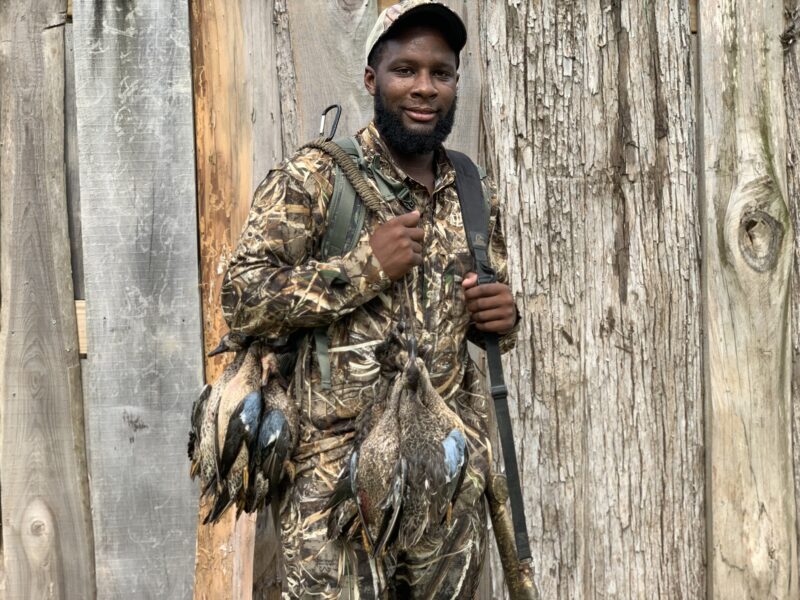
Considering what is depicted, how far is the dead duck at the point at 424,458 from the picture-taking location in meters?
2.51

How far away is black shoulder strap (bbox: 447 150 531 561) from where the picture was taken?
2898mm

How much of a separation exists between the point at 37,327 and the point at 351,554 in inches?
67.1

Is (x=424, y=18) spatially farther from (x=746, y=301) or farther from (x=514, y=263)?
(x=746, y=301)

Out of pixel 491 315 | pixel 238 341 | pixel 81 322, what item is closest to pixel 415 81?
pixel 491 315

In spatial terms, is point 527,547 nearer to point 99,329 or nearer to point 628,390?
point 628,390

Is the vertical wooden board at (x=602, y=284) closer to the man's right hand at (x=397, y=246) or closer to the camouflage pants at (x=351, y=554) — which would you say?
the camouflage pants at (x=351, y=554)

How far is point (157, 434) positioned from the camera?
372cm

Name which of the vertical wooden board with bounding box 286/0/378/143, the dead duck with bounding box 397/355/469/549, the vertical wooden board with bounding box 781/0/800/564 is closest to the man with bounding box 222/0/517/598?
the dead duck with bounding box 397/355/469/549

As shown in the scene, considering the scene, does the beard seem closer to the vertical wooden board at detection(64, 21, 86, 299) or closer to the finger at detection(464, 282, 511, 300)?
the finger at detection(464, 282, 511, 300)

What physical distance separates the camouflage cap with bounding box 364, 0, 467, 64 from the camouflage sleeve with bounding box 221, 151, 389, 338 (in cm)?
44

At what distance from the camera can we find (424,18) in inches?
114

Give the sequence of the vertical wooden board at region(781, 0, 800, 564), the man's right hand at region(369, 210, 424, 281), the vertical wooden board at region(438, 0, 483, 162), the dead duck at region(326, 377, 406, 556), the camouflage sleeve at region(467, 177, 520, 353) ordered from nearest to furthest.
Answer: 1. the dead duck at region(326, 377, 406, 556)
2. the man's right hand at region(369, 210, 424, 281)
3. the camouflage sleeve at region(467, 177, 520, 353)
4. the vertical wooden board at region(438, 0, 483, 162)
5. the vertical wooden board at region(781, 0, 800, 564)

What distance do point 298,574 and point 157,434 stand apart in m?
1.21

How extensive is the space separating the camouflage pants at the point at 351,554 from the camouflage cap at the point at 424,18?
4.01 feet
